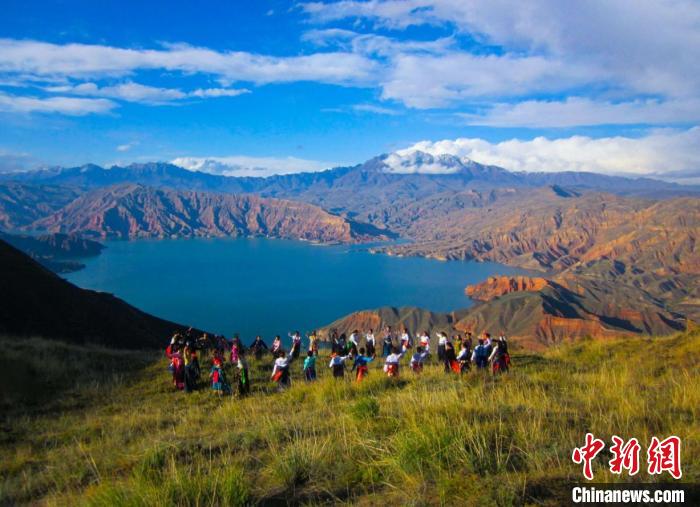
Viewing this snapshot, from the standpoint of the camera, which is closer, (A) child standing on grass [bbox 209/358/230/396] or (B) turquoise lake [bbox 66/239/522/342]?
(A) child standing on grass [bbox 209/358/230/396]

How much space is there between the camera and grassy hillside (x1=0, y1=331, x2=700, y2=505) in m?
4.11

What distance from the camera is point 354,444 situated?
5.30 metres

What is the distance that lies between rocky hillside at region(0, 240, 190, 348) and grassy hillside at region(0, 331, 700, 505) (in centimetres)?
2217

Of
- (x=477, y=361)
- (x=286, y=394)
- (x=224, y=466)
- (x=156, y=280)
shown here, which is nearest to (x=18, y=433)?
(x=286, y=394)

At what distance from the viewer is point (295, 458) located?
191 inches

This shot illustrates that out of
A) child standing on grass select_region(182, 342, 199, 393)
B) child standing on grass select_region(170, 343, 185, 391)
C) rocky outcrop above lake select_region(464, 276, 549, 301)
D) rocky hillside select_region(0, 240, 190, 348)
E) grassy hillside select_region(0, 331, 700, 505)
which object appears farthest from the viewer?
rocky outcrop above lake select_region(464, 276, 549, 301)

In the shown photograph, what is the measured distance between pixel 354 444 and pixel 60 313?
35707 mm

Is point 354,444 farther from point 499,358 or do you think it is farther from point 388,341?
point 388,341

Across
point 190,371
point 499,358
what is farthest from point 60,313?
point 499,358

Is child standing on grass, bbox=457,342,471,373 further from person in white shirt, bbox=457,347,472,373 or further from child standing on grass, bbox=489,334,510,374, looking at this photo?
child standing on grass, bbox=489,334,510,374

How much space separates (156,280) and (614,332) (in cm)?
15280

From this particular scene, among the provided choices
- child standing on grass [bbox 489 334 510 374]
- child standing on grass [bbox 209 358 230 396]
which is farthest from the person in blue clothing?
child standing on grass [bbox 209 358 230 396]

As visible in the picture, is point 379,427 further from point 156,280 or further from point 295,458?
point 156,280

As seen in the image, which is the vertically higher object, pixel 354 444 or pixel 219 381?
pixel 354 444
